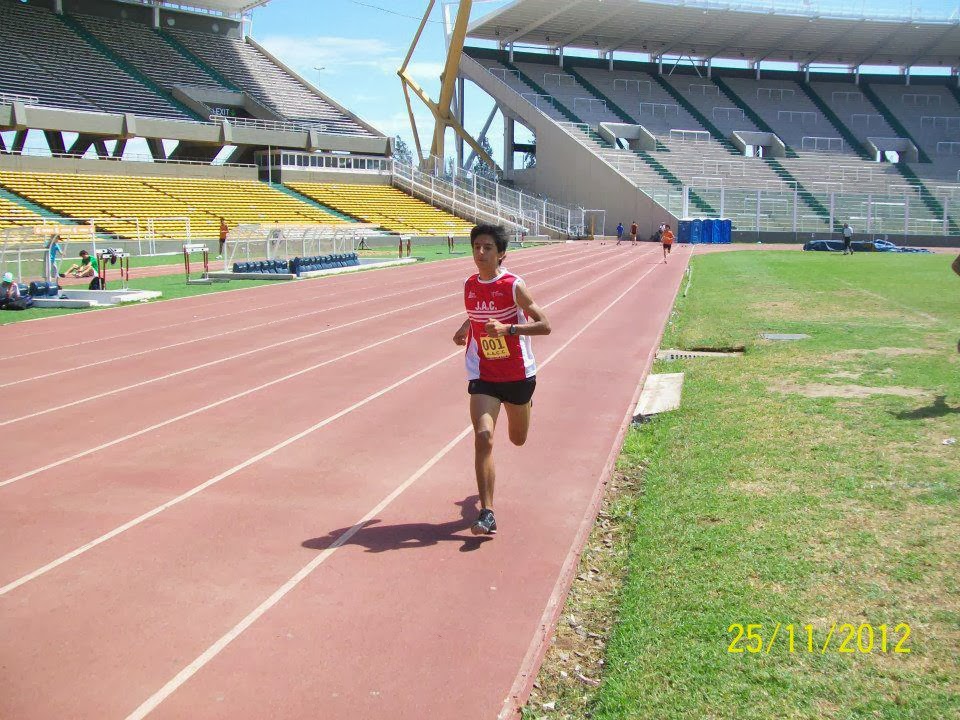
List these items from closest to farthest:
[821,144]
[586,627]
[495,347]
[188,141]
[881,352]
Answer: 1. [586,627]
2. [495,347]
3. [881,352]
4. [188,141]
5. [821,144]

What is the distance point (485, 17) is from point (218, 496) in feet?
209

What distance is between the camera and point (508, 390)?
5809 mm

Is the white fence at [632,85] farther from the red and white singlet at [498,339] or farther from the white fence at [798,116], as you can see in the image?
the red and white singlet at [498,339]

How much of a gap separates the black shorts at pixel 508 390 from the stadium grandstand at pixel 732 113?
5540 cm

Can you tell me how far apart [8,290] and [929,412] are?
17.9 metres

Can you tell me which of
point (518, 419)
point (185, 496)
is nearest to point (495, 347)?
point (518, 419)

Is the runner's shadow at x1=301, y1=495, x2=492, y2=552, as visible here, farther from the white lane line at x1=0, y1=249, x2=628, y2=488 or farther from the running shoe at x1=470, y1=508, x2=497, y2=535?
the white lane line at x1=0, y1=249, x2=628, y2=488

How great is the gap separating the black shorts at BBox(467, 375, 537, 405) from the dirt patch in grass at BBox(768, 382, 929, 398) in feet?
14.7

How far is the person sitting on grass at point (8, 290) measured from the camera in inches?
757

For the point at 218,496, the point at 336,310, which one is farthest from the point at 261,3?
the point at 218,496

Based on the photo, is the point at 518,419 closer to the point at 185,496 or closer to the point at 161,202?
the point at 185,496

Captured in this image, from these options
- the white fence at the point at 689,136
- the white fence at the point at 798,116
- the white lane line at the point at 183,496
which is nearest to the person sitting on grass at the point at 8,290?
the white lane line at the point at 183,496

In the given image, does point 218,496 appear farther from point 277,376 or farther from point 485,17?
point 485,17

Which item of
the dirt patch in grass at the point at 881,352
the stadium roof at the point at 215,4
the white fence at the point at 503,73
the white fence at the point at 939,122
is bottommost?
the dirt patch in grass at the point at 881,352
